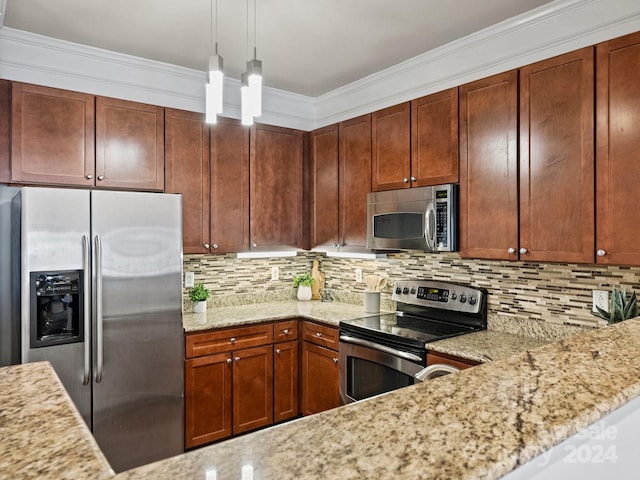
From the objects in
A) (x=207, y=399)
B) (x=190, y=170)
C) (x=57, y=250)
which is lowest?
(x=207, y=399)

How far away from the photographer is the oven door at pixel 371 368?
2.54 metres

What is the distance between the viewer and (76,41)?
2670 millimetres

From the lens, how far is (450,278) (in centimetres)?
306

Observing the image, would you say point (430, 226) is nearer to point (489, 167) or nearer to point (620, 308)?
point (489, 167)

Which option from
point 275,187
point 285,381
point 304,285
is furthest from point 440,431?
point 304,285

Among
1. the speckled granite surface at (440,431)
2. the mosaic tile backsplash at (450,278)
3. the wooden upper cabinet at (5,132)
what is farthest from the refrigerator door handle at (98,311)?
the speckled granite surface at (440,431)

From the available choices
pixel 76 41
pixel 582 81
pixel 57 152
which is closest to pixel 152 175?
pixel 57 152

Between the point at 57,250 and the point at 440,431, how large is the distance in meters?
2.29

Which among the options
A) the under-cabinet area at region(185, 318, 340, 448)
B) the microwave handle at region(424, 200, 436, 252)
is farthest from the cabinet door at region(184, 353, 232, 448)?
the microwave handle at region(424, 200, 436, 252)

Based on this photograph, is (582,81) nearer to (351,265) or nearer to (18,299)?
(351,265)

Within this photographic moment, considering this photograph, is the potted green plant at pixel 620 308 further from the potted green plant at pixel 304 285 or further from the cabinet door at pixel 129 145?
the cabinet door at pixel 129 145

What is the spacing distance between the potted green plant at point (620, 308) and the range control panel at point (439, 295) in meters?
0.76

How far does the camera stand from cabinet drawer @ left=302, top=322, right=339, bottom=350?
3086mm

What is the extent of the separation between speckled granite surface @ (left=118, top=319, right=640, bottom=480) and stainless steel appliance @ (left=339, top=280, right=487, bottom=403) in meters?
1.58
